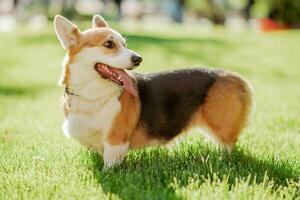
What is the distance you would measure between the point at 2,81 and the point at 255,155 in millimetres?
8724

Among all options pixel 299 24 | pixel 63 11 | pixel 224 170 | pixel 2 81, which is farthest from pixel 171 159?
pixel 299 24

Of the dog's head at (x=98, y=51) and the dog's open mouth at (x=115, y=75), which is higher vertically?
the dog's head at (x=98, y=51)

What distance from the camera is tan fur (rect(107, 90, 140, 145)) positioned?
4730mm

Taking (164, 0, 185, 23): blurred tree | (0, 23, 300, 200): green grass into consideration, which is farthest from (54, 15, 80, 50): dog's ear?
(164, 0, 185, 23): blurred tree

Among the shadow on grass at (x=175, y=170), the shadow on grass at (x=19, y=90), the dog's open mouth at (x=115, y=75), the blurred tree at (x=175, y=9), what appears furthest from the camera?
the blurred tree at (x=175, y=9)

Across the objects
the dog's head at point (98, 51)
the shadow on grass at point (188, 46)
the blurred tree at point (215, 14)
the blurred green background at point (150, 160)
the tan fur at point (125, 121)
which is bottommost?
the blurred tree at point (215, 14)

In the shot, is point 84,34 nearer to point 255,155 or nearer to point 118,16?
point 255,155

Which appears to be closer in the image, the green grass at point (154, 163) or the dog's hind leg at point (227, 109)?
the green grass at point (154, 163)

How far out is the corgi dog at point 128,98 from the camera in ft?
15.2

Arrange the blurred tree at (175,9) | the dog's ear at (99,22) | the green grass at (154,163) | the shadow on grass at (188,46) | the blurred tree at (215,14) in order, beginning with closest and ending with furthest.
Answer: the green grass at (154,163) → the dog's ear at (99,22) → the shadow on grass at (188,46) → the blurred tree at (215,14) → the blurred tree at (175,9)

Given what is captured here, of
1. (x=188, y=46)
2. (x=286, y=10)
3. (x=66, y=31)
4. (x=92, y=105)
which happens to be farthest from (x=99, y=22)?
(x=286, y=10)

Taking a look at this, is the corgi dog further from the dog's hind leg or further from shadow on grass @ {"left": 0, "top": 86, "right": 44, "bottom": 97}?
shadow on grass @ {"left": 0, "top": 86, "right": 44, "bottom": 97}

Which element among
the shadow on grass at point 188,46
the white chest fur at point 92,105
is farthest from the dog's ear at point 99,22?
the shadow on grass at point 188,46

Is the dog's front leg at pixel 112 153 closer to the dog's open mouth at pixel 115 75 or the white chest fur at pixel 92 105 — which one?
the white chest fur at pixel 92 105
